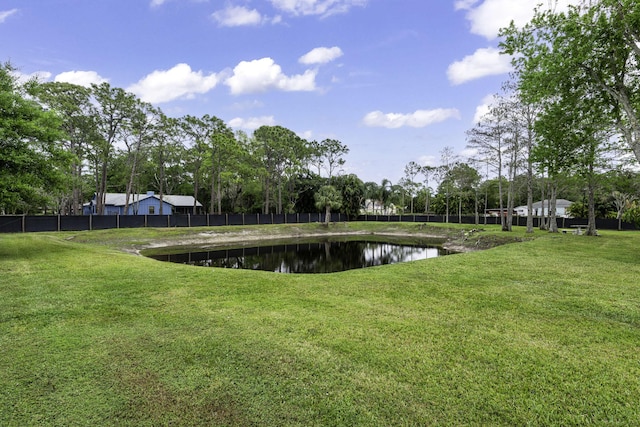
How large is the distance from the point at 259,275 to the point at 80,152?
3180 centimetres

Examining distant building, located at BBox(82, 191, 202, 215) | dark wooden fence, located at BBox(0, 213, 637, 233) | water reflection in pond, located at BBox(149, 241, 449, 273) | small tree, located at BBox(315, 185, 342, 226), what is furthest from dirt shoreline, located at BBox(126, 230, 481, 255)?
distant building, located at BBox(82, 191, 202, 215)

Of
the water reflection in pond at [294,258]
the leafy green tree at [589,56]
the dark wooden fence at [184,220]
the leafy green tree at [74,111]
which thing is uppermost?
the leafy green tree at [74,111]

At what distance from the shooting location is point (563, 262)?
10.5 metres

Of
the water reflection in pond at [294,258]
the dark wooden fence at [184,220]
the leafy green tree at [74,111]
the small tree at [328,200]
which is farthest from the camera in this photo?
the small tree at [328,200]

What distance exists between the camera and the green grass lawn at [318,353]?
280 cm

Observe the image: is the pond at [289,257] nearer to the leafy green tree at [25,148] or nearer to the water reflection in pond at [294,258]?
the water reflection in pond at [294,258]

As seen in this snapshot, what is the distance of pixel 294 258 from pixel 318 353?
1555 cm

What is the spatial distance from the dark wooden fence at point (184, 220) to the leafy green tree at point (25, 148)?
14.6 m

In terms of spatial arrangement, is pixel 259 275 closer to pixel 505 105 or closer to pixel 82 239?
pixel 82 239

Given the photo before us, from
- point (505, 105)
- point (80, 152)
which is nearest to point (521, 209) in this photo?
point (505, 105)

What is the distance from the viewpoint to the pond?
16328 millimetres

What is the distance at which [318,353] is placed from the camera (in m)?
3.78

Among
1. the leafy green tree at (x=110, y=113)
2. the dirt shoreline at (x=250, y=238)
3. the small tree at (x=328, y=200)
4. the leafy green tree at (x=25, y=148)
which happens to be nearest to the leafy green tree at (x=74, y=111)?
the leafy green tree at (x=110, y=113)

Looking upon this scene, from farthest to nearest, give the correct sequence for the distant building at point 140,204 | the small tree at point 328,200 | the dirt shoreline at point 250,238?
the distant building at point 140,204 < the small tree at point 328,200 < the dirt shoreline at point 250,238
